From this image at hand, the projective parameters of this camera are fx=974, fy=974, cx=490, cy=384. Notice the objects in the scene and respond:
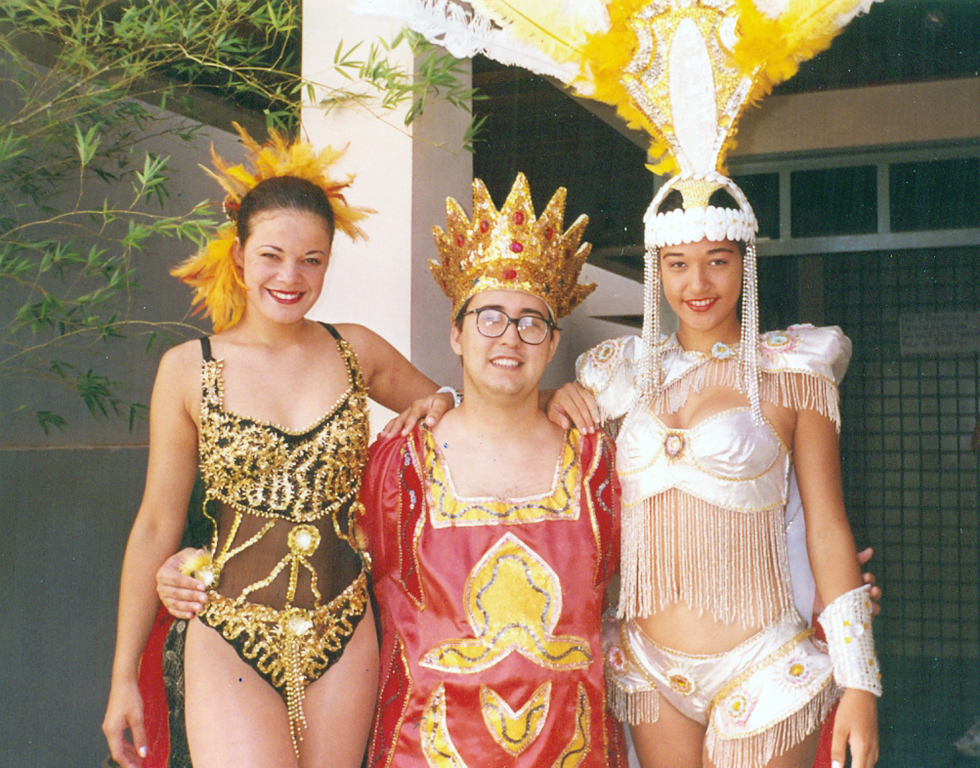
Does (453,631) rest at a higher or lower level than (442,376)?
lower

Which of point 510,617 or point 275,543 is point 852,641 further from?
point 275,543

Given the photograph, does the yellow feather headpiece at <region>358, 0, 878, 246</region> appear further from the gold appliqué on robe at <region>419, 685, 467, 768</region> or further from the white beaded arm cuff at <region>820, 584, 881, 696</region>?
the gold appliqué on robe at <region>419, 685, 467, 768</region>

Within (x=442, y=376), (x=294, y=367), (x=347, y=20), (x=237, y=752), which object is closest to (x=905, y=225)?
(x=442, y=376)

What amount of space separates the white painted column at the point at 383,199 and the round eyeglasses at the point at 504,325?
2.69ft

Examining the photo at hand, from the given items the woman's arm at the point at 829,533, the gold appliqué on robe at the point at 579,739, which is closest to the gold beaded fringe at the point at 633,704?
the gold appliqué on robe at the point at 579,739

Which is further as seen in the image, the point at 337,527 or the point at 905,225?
the point at 905,225

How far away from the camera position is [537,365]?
6.49 ft

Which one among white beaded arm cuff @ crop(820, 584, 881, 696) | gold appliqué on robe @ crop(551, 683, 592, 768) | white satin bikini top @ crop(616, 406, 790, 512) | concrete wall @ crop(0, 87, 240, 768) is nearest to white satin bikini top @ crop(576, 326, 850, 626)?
white satin bikini top @ crop(616, 406, 790, 512)

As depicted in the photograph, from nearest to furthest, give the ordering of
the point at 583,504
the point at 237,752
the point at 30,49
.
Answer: the point at 237,752 < the point at 583,504 < the point at 30,49

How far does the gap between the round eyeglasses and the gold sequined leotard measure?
38 cm

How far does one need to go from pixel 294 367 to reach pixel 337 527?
0.35 meters

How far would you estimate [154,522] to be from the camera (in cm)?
205

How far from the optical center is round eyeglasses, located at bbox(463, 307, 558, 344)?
6.47 feet

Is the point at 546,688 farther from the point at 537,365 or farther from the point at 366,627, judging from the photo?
the point at 537,365
